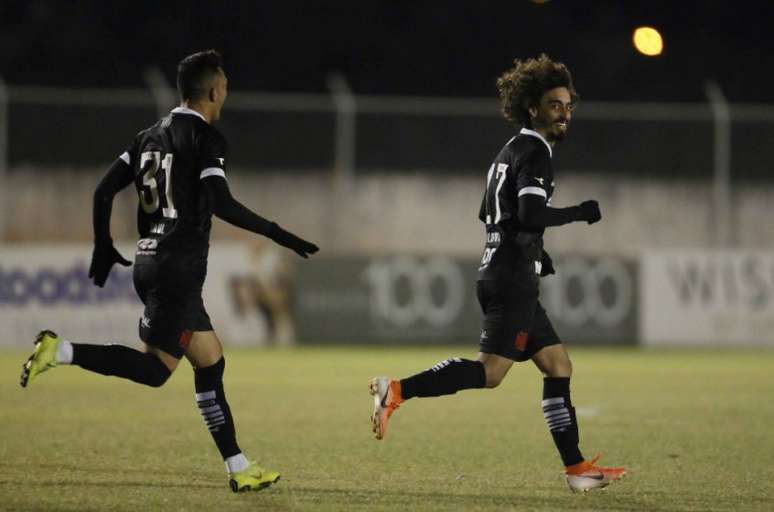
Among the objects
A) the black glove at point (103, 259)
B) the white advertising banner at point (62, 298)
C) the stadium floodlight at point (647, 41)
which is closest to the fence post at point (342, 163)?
the white advertising banner at point (62, 298)

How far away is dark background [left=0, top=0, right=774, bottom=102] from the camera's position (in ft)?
114

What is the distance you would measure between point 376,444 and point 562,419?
2.31m

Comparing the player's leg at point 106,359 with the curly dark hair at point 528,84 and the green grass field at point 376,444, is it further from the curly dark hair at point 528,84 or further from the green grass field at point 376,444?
the curly dark hair at point 528,84

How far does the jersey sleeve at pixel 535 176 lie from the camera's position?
23.5 ft

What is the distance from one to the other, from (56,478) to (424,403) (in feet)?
18.3

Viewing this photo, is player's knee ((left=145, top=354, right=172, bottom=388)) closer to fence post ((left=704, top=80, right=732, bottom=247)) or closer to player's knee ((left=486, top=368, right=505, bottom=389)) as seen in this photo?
player's knee ((left=486, top=368, right=505, bottom=389))

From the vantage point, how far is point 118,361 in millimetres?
7008

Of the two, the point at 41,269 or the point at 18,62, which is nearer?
the point at 41,269

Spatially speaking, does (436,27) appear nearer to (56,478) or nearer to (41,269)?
(41,269)

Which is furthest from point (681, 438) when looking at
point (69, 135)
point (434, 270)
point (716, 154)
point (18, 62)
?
point (18, 62)

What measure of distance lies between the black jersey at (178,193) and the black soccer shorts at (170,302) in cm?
8

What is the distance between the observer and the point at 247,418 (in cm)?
1130

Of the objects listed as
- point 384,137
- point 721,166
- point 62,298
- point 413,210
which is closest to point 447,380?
point 62,298

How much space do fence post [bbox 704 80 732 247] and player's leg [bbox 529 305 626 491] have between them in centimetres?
1443
